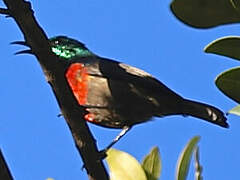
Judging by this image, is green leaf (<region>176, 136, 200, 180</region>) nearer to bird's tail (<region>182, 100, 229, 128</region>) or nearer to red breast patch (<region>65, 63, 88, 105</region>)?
bird's tail (<region>182, 100, 229, 128</region>)

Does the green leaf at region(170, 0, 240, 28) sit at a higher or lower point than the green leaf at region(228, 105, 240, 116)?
higher

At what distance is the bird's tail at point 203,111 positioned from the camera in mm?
4448

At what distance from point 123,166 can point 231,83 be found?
1.67ft

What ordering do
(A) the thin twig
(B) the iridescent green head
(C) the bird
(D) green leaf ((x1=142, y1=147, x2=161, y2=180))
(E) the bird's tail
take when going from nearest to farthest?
(A) the thin twig
(D) green leaf ((x1=142, y1=147, x2=161, y2=180))
(E) the bird's tail
(C) the bird
(B) the iridescent green head

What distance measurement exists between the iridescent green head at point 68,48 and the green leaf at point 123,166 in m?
3.90

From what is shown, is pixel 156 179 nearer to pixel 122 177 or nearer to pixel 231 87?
pixel 122 177

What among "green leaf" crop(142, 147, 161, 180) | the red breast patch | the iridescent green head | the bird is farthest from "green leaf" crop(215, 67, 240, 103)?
the iridescent green head

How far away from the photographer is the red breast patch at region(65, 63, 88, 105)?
4.96 m

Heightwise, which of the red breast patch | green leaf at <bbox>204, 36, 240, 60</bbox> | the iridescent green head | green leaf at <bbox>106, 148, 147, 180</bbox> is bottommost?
green leaf at <bbox>106, 148, 147, 180</bbox>

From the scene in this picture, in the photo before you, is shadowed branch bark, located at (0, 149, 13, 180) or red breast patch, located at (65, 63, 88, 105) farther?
red breast patch, located at (65, 63, 88, 105)

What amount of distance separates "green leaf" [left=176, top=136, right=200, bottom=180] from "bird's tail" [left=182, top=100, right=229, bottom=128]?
254 cm

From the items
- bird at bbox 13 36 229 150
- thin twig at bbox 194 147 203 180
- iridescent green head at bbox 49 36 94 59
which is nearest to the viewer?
thin twig at bbox 194 147 203 180

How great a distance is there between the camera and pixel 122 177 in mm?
1818

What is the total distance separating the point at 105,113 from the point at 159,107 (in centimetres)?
48
